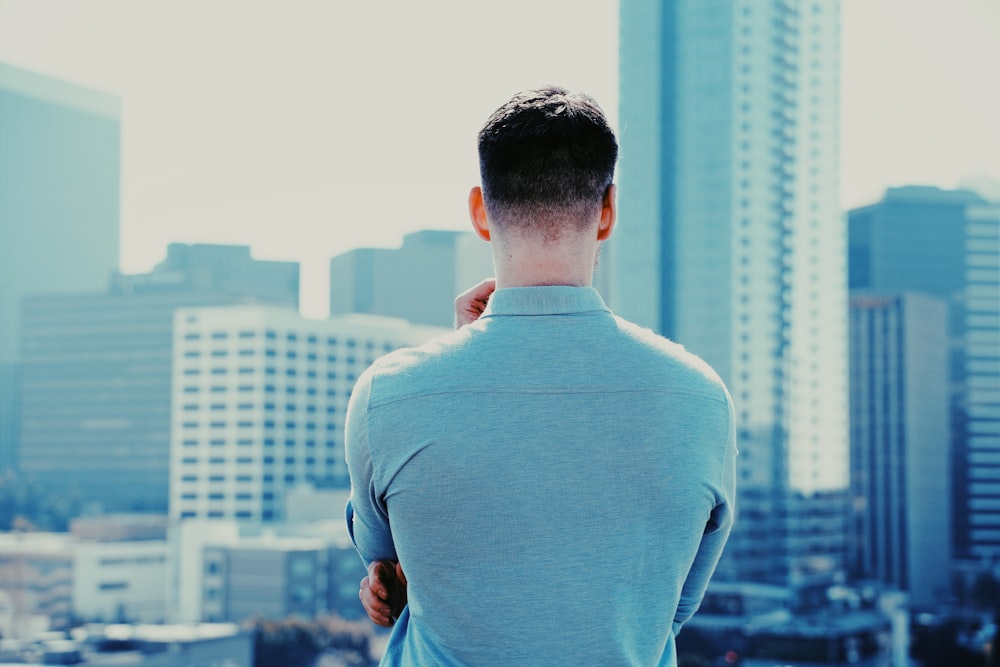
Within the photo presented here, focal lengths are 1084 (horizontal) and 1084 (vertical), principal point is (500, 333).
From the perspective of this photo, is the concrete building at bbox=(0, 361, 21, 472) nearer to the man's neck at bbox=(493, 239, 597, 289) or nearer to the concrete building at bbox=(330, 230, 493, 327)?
the concrete building at bbox=(330, 230, 493, 327)

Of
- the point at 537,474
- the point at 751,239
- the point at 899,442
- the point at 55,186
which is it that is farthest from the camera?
the point at 55,186

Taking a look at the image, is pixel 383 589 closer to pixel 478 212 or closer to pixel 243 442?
pixel 478 212

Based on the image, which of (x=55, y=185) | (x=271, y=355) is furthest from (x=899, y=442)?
(x=55, y=185)

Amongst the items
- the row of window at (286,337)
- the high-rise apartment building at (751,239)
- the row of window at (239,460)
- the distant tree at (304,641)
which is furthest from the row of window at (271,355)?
the distant tree at (304,641)

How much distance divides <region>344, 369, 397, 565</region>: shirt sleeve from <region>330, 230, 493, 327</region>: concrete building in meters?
61.4

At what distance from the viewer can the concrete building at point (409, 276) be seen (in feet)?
207

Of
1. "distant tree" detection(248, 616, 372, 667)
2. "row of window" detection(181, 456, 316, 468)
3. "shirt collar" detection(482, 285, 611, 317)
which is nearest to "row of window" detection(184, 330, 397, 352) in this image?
"row of window" detection(181, 456, 316, 468)

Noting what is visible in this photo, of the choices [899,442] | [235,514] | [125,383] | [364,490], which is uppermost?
[364,490]

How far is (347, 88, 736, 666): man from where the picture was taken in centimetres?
76

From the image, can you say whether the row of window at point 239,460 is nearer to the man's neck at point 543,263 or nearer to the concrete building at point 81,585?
the concrete building at point 81,585

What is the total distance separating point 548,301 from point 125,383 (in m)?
63.5

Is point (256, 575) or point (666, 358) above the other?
point (666, 358)

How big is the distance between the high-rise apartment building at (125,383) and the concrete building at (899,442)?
32025 millimetres

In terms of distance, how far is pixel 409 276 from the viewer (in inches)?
2514
